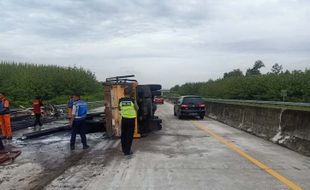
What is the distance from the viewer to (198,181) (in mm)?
8148

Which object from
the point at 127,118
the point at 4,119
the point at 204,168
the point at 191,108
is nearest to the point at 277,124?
the point at 127,118

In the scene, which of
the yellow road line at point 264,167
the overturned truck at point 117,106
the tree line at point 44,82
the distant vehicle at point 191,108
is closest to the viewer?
the yellow road line at point 264,167

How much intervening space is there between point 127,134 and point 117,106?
411 centimetres

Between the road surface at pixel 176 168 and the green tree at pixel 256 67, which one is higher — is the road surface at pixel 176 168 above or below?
below

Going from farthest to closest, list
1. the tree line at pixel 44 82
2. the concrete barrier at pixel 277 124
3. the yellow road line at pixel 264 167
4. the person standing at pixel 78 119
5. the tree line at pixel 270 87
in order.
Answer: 1. the tree line at pixel 270 87
2. the tree line at pixel 44 82
3. the person standing at pixel 78 119
4. the concrete barrier at pixel 277 124
5. the yellow road line at pixel 264 167

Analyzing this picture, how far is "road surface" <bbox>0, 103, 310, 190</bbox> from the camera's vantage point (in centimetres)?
799

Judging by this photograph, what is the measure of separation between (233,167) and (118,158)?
→ 121 inches

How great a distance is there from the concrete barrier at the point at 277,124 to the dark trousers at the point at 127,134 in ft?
15.4

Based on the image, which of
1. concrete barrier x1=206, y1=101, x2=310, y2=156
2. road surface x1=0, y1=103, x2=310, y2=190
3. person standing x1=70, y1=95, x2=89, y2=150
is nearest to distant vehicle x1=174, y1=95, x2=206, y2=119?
concrete barrier x1=206, y1=101, x2=310, y2=156

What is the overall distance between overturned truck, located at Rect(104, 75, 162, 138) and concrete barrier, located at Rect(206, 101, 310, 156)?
164 inches

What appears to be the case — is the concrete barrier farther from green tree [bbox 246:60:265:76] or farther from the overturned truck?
green tree [bbox 246:60:265:76]

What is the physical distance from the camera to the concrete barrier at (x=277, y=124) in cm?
1269

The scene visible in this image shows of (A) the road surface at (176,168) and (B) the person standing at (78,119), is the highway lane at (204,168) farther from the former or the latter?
(B) the person standing at (78,119)

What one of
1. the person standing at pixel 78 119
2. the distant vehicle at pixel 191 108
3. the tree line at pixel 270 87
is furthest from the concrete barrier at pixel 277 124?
the tree line at pixel 270 87
